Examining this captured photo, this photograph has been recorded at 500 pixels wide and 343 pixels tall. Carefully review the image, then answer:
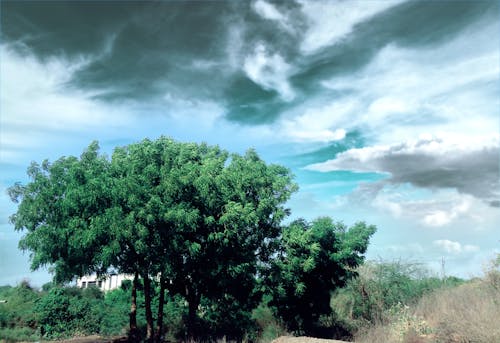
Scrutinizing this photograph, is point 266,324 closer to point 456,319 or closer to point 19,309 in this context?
point 19,309

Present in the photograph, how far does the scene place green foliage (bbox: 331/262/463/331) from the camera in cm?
2440

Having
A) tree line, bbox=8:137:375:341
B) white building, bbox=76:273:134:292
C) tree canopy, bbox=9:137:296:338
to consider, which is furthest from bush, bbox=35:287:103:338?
tree canopy, bbox=9:137:296:338

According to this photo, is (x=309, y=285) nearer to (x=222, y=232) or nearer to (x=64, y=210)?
(x=222, y=232)

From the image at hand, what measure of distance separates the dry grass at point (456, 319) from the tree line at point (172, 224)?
15.9ft

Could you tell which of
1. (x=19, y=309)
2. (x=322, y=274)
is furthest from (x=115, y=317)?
(x=322, y=274)

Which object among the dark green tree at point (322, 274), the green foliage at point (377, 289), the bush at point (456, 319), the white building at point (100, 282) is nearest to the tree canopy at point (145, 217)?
the white building at point (100, 282)

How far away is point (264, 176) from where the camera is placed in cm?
1988

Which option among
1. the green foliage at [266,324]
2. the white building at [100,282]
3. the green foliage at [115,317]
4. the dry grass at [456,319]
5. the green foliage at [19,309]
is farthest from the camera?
the green foliage at [115,317]

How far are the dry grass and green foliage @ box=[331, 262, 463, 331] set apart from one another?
6.73 m

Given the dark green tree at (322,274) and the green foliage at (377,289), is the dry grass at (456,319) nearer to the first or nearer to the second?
the dark green tree at (322,274)

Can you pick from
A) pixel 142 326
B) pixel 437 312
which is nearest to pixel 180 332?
pixel 142 326

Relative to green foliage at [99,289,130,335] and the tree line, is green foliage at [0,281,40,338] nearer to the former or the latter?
green foliage at [99,289,130,335]

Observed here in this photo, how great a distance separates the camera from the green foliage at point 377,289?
24.4 meters

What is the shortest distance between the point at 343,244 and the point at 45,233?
1483 centimetres
